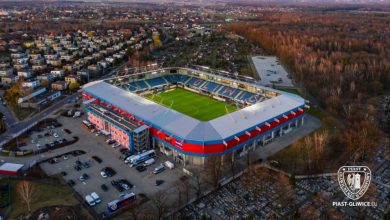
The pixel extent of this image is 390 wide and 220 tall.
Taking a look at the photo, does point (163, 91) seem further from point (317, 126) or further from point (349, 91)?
point (349, 91)

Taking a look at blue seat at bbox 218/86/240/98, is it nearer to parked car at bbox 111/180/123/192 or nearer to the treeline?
the treeline

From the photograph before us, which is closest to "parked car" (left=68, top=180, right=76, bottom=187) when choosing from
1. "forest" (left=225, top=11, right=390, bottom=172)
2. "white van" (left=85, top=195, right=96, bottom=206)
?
"white van" (left=85, top=195, right=96, bottom=206)

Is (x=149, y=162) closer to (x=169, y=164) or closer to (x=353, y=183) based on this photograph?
(x=169, y=164)

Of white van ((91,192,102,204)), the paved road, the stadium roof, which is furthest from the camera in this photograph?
the paved road

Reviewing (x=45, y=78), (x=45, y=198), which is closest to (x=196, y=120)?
(x=45, y=198)

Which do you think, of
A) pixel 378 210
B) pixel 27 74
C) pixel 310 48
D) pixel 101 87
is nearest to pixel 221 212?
pixel 378 210

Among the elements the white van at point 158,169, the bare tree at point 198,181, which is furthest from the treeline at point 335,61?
the white van at point 158,169
